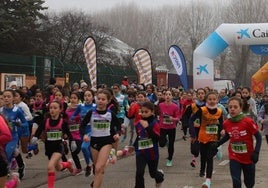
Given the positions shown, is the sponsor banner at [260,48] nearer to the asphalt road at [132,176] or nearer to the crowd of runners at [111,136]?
the asphalt road at [132,176]

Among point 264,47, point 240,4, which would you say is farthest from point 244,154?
point 240,4

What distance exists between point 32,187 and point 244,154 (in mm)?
3568

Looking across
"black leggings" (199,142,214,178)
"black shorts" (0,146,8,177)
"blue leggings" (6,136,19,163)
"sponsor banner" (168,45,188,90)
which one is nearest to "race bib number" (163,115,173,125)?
"black leggings" (199,142,214,178)

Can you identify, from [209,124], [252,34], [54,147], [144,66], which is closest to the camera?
[54,147]

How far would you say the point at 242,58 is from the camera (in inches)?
2185

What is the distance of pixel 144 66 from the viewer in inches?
938

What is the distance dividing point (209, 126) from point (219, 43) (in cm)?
1289

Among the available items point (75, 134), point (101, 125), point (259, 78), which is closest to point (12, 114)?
point (75, 134)

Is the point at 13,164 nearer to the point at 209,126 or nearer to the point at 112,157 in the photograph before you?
the point at 112,157

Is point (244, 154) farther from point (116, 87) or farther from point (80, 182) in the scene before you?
point (116, 87)

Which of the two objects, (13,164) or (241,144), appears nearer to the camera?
(241,144)

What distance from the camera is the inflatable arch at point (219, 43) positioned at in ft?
68.0

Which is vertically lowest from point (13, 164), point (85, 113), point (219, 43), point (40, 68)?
point (13, 164)

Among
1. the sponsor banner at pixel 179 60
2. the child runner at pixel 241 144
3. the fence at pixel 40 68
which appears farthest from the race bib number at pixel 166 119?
the fence at pixel 40 68
